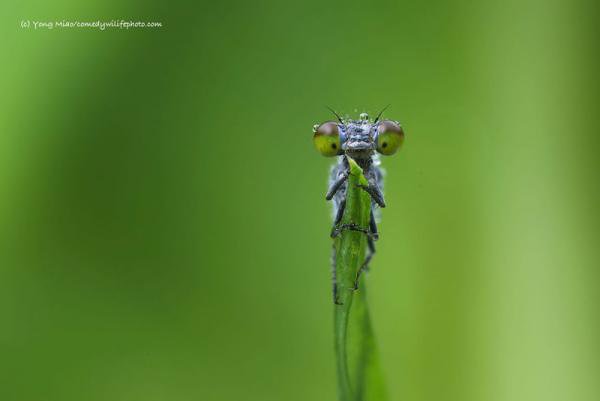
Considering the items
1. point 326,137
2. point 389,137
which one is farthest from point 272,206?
point 389,137

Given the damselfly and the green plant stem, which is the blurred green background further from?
the green plant stem

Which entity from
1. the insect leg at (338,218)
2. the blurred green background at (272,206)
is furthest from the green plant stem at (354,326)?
the insect leg at (338,218)

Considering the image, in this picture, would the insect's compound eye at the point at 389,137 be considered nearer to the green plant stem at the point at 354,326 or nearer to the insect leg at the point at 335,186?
the insect leg at the point at 335,186

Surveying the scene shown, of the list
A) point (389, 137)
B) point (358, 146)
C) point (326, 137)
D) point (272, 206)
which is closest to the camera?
point (272, 206)

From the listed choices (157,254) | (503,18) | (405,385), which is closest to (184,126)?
(157,254)

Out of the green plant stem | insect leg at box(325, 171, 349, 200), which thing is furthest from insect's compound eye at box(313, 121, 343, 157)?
the green plant stem

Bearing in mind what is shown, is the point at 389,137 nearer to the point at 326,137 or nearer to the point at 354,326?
the point at 326,137
